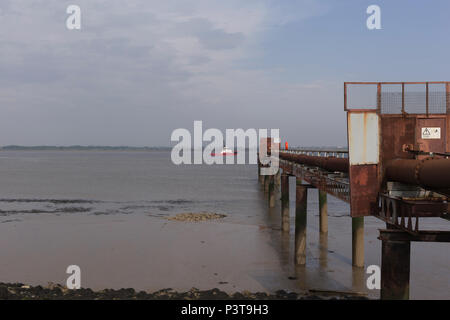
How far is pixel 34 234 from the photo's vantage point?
2488 cm

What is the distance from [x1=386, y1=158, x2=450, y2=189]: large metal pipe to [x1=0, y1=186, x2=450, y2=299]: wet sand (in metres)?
5.56

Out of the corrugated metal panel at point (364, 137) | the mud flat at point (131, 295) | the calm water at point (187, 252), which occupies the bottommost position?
the calm water at point (187, 252)

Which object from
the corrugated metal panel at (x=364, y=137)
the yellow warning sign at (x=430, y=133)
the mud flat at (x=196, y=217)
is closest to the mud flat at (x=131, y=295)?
the corrugated metal panel at (x=364, y=137)

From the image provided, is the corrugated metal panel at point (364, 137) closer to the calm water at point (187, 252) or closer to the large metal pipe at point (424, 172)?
the large metal pipe at point (424, 172)

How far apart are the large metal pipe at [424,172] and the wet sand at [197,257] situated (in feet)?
18.2

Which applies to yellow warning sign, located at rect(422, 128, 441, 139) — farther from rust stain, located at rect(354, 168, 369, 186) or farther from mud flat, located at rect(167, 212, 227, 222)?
mud flat, located at rect(167, 212, 227, 222)

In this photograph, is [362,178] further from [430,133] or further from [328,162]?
[328,162]

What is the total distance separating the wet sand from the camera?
1541 centimetres

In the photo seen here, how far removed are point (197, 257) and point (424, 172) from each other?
41.5 feet

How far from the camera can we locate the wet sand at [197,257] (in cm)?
1541

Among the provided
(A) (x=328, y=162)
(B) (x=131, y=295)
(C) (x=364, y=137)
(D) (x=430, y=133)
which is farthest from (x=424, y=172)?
(B) (x=131, y=295)

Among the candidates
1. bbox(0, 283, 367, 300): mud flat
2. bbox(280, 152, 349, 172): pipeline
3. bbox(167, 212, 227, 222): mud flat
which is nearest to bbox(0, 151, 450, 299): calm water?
bbox(167, 212, 227, 222): mud flat
